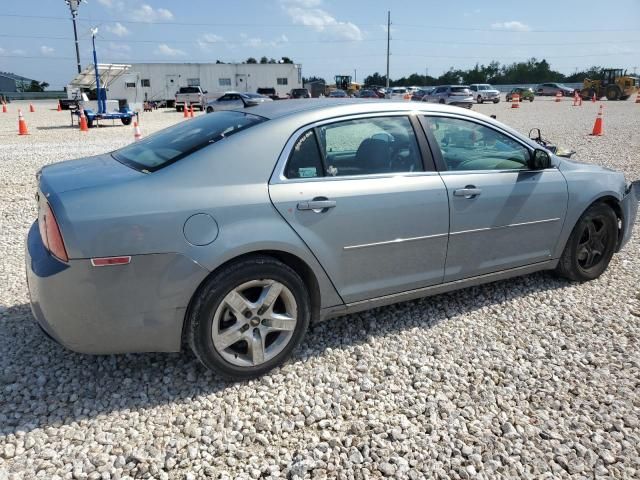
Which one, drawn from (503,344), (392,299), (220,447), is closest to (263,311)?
(220,447)

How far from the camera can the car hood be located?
2.62m

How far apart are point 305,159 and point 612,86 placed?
156 ft

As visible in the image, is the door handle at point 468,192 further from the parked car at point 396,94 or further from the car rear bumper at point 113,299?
the parked car at point 396,94

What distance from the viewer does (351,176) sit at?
10.1 feet

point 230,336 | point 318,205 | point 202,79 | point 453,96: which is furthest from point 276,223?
point 202,79

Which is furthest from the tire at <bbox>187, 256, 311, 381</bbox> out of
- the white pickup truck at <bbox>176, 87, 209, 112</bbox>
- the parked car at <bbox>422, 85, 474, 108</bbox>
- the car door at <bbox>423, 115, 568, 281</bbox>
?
the white pickup truck at <bbox>176, 87, 209, 112</bbox>

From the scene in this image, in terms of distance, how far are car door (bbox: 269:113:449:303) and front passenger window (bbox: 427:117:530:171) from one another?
0.21 m

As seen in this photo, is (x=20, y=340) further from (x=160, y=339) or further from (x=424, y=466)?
(x=424, y=466)

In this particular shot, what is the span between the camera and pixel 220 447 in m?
2.40

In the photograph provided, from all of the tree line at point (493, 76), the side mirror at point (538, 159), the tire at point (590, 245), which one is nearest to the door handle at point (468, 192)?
the side mirror at point (538, 159)

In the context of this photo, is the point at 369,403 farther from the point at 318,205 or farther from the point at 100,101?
the point at 100,101

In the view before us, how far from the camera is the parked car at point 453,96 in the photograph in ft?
113

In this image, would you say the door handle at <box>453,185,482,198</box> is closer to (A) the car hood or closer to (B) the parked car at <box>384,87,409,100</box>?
(A) the car hood

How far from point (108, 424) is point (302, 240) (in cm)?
139
